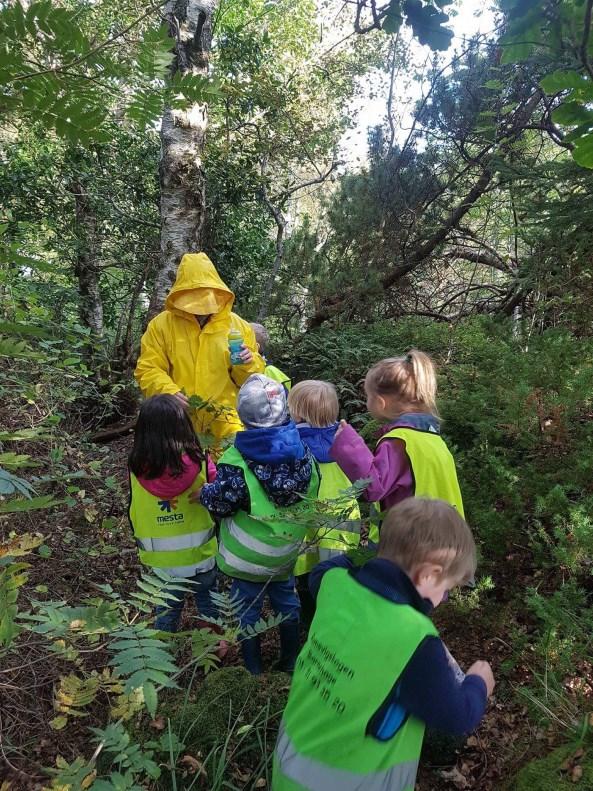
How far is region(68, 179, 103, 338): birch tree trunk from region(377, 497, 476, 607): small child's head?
20.4ft

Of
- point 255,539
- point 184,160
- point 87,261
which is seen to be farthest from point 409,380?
point 87,261

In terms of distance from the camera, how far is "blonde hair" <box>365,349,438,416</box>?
253cm

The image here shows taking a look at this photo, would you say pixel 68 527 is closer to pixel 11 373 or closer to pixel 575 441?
pixel 11 373

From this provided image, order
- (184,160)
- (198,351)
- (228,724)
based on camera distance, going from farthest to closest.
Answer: (184,160) < (198,351) < (228,724)

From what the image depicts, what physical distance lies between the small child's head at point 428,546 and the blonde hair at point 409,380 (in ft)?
3.35

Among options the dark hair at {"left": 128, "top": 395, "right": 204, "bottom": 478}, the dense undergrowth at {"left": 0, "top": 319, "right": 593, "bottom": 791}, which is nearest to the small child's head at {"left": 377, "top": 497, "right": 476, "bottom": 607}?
the dense undergrowth at {"left": 0, "top": 319, "right": 593, "bottom": 791}

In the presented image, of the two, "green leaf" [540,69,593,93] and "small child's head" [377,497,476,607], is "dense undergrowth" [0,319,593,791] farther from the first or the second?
"green leaf" [540,69,593,93]

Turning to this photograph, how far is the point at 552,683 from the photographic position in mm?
2205

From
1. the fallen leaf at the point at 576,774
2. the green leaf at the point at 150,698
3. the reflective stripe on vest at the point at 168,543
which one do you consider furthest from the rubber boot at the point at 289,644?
the green leaf at the point at 150,698

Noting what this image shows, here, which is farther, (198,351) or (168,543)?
(198,351)

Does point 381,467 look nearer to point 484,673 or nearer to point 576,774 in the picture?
point 484,673

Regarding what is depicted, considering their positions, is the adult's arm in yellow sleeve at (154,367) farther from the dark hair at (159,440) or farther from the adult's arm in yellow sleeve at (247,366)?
the dark hair at (159,440)

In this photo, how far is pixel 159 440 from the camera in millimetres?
2645

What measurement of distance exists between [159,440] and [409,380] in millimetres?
1358
